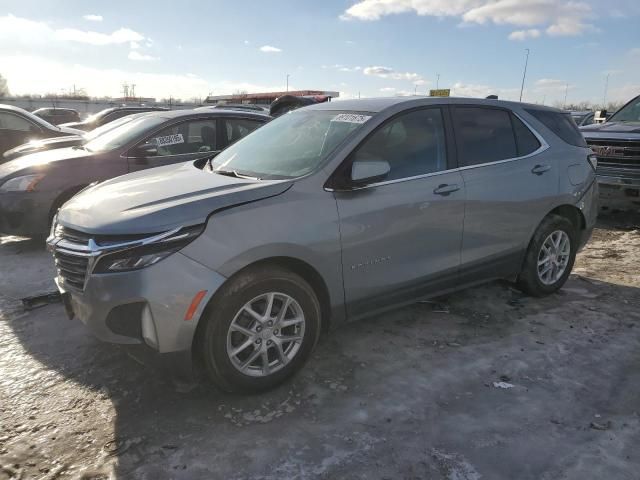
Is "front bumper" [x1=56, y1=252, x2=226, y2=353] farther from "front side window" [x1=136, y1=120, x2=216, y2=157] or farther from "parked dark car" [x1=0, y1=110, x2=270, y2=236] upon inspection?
"front side window" [x1=136, y1=120, x2=216, y2=157]

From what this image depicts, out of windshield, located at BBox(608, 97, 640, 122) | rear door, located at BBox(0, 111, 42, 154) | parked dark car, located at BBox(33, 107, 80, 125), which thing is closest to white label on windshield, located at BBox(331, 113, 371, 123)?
windshield, located at BBox(608, 97, 640, 122)

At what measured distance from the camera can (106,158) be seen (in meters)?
6.07

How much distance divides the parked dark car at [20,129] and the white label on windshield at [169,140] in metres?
4.06

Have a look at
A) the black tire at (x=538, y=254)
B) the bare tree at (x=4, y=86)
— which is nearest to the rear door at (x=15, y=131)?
the black tire at (x=538, y=254)

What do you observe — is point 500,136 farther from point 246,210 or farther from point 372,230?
point 246,210

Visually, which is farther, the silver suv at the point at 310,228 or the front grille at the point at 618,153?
the front grille at the point at 618,153

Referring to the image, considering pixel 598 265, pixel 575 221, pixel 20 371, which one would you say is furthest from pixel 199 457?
pixel 598 265

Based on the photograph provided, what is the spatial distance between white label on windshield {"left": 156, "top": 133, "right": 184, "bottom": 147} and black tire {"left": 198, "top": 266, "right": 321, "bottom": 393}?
13.4 feet

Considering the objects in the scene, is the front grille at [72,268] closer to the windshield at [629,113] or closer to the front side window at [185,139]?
the front side window at [185,139]

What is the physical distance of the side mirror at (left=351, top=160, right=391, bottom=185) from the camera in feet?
10.5

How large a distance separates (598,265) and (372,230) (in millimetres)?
3823

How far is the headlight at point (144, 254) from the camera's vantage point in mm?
2619

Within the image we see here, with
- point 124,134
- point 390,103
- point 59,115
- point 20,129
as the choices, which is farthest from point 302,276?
point 59,115

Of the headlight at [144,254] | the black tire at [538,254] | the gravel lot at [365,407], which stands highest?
the headlight at [144,254]
